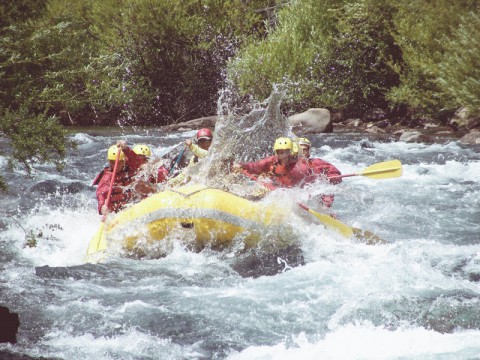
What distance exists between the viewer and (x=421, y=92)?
19.9 meters

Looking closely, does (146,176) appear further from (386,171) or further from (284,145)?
(386,171)

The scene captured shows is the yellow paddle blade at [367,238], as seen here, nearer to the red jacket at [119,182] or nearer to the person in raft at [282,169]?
the person in raft at [282,169]

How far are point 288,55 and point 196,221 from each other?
14.7 m

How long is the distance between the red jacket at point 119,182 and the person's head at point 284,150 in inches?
68.4

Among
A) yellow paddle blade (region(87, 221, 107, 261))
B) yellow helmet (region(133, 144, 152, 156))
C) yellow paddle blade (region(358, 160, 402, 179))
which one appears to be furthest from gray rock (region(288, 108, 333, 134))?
yellow paddle blade (region(87, 221, 107, 261))

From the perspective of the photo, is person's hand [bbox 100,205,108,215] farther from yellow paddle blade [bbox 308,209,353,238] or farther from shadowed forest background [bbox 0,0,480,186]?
shadowed forest background [bbox 0,0,480,186]

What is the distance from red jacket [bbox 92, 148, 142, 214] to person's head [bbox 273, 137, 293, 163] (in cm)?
174

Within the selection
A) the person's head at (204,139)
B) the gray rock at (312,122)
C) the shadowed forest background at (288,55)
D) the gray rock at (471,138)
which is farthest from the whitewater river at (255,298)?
the gray rock at (312,122)

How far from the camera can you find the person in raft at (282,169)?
340 inches

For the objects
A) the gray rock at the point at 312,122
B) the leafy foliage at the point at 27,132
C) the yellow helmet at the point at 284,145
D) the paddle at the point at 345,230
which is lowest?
the gray rock at the point at 312,122

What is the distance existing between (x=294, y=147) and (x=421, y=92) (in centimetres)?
1225

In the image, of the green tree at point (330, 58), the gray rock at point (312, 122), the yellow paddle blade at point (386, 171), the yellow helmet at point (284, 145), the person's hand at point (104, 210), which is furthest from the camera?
the green tree at point (330, 58)

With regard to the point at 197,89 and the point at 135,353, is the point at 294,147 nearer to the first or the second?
the point at 135,353

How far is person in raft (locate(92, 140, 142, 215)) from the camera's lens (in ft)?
27.2
